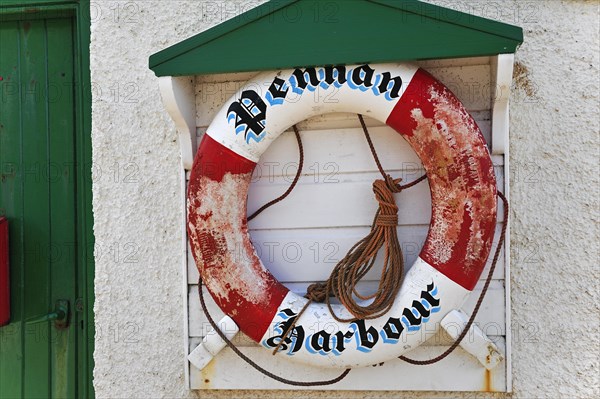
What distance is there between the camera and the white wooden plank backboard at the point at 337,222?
182 centimetres

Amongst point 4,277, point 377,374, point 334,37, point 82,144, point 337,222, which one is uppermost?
point 334,37

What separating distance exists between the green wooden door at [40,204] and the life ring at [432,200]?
729mm

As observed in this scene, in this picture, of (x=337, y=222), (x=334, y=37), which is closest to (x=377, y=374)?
(x=337, y=222)

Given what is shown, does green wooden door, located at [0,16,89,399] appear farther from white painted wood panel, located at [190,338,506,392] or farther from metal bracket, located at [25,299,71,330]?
white painted wood panel, located at [190,338,506,392]

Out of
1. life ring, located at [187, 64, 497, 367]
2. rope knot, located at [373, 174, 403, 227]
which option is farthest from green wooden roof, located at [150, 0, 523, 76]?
rope knot, located at [373, 174, 403, 227]

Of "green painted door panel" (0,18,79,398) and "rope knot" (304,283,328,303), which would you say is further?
"green painted door panel" (0,18,79,398)

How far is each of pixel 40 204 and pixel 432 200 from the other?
1.46 meters

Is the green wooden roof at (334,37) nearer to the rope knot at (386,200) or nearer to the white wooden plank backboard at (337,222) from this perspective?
the white wooden plank backboard at (337,222)

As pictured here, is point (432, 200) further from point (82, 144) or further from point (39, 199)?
point (39, 199)

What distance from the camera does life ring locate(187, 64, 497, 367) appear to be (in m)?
1.68

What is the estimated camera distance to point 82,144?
221 cm

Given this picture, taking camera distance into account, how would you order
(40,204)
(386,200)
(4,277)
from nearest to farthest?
(386,200)
(4,277)
(40,204)

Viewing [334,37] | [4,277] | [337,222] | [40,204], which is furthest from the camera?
[40,204]

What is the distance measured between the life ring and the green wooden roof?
0.22 feet
